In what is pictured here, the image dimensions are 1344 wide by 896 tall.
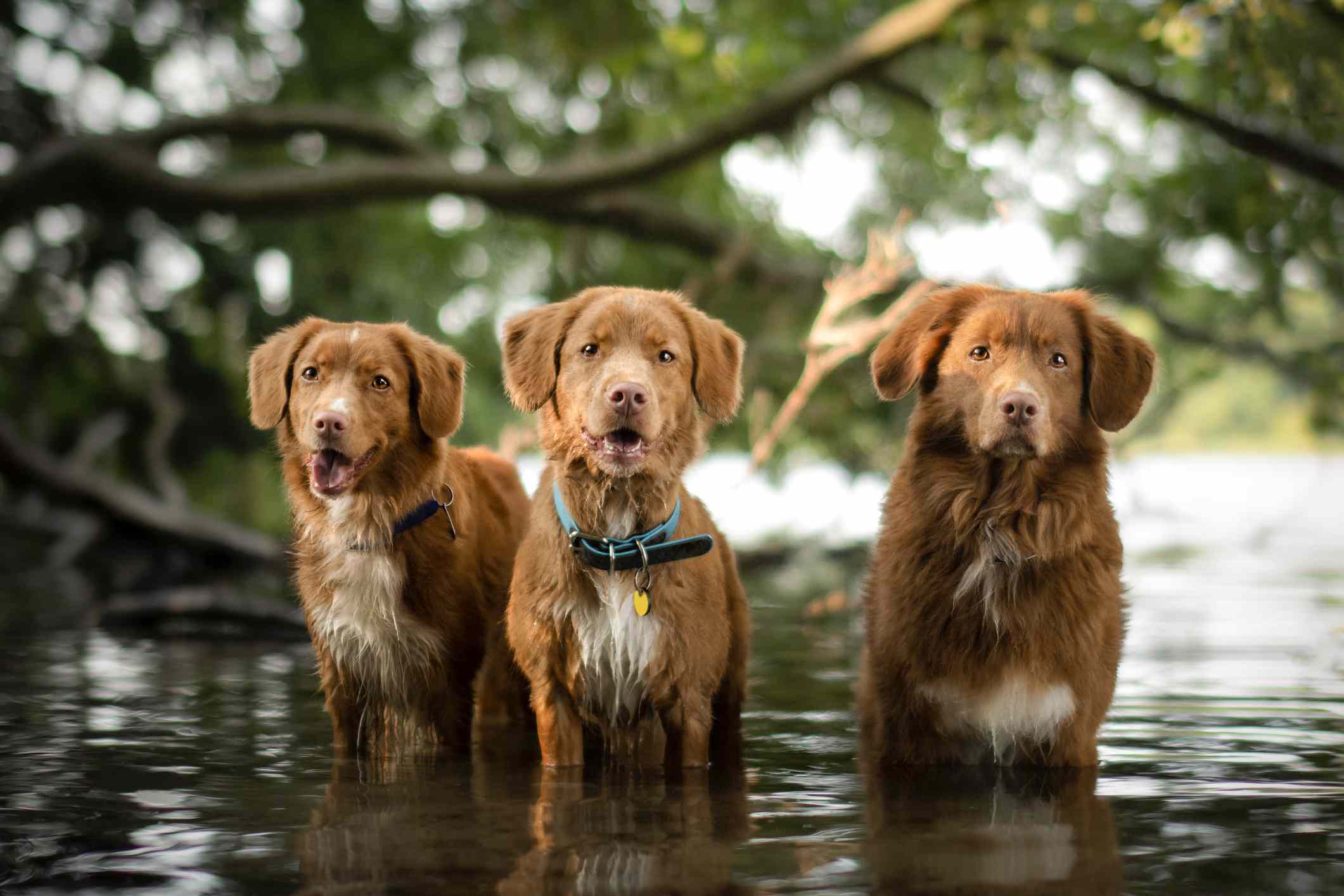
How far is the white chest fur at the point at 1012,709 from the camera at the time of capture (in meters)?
5.90

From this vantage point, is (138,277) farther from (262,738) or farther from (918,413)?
(918,413)

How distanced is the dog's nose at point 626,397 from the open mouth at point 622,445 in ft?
0.42

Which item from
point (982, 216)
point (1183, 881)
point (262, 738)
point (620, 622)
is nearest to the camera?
point (1183, 881)

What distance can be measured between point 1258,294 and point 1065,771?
47.4ft

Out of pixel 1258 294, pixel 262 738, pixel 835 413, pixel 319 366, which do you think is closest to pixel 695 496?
pixel 319 366

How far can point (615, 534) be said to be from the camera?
5961 millimetres

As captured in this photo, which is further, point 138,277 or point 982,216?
point 982,216

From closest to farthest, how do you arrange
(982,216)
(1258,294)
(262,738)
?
1. (262,738)
2. (1258,294)
3. (982,216)

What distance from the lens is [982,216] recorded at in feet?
74.4

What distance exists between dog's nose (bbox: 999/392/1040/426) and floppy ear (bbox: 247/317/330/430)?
110 inches

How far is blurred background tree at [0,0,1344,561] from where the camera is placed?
49.2ft

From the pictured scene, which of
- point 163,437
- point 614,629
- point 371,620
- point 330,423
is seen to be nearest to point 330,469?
point 330,423

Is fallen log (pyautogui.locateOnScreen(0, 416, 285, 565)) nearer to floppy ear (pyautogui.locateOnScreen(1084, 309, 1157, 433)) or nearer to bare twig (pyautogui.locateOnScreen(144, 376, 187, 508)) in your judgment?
bare twig (pyautogui.locateOnScreen(144, 376, 187, 508))

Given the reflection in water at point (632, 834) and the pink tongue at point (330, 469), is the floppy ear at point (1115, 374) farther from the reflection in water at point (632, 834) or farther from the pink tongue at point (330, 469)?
the pink tongue at point (330, 469)
